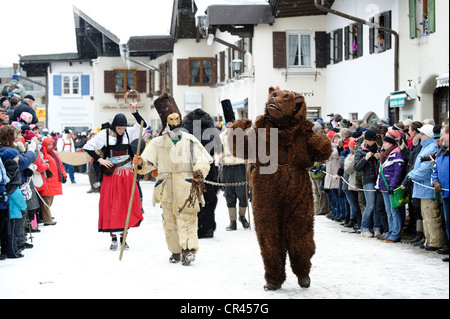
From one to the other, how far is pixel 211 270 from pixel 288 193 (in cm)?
171

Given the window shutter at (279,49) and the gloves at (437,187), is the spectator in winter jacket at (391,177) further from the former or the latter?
the window shutter at (279,49)

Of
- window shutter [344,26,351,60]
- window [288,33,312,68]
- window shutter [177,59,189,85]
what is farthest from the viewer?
window shutter [177,59,189,85]

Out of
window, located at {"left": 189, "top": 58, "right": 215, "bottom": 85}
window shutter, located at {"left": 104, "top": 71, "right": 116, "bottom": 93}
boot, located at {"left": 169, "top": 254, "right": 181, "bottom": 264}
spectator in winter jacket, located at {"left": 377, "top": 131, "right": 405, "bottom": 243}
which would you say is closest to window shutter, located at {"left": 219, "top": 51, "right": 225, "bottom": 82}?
window, located at {"left": 189, "top": 58, "right": 215, "bottom": 85}

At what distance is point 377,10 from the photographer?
19.2m

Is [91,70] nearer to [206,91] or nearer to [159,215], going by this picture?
[206,91]

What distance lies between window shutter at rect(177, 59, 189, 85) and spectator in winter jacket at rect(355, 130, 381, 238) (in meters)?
23.1

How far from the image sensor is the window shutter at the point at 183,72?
3416 centimetres

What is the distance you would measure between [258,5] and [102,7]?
17493mm

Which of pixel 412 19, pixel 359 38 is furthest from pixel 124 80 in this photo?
pixel 412 19

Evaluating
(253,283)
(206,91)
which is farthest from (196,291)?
(206,91)

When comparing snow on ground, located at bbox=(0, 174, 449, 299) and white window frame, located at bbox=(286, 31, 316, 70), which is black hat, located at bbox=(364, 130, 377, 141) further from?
white window frame, located at bbox=(286, 31, 316, 70)

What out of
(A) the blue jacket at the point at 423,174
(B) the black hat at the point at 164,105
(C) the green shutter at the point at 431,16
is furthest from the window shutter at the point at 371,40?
(B) the black hat at the point at 164,105

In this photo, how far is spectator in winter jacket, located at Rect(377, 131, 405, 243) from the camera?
Result: 10656 mm

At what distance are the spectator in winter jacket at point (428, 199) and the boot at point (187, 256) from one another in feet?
10.1
